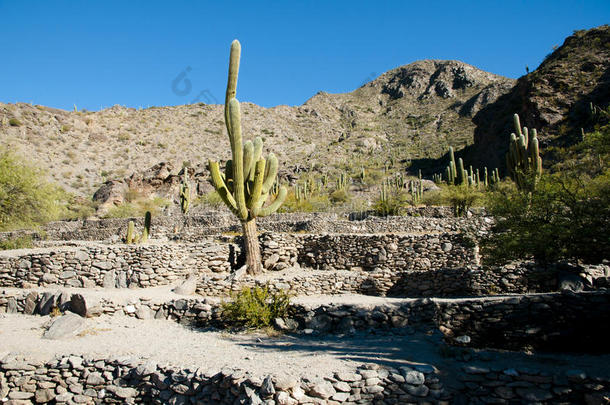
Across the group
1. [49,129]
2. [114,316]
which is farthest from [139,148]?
[114,316]

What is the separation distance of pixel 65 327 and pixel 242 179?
6426 millimetres

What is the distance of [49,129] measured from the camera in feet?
174

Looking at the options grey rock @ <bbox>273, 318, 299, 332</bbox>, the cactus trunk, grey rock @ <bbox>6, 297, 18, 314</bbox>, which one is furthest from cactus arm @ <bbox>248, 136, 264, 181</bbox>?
grey rock @ <bbox>6, 297, 18, 314</bbox>

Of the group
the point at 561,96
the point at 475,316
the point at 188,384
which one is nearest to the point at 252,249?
the point at 188,384

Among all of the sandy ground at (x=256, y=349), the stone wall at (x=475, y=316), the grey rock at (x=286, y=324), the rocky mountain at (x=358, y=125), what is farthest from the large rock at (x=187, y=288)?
the rocky mountain at (x=358, y=125)

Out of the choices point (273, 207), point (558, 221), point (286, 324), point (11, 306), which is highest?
point (273, 207)

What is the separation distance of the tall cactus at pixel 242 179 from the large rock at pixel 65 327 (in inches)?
203

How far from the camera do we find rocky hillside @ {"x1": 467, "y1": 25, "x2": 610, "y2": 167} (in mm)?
41062

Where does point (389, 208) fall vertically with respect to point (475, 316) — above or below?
above

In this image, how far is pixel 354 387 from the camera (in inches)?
219

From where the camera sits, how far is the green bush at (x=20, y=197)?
15898 millimetres

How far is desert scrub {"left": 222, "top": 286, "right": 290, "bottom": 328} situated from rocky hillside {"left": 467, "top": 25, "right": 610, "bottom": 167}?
134 ft

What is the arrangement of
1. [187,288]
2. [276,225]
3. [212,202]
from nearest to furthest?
[187,288], [276,225], [212,202]

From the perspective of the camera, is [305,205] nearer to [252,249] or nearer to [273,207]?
[273,207]
